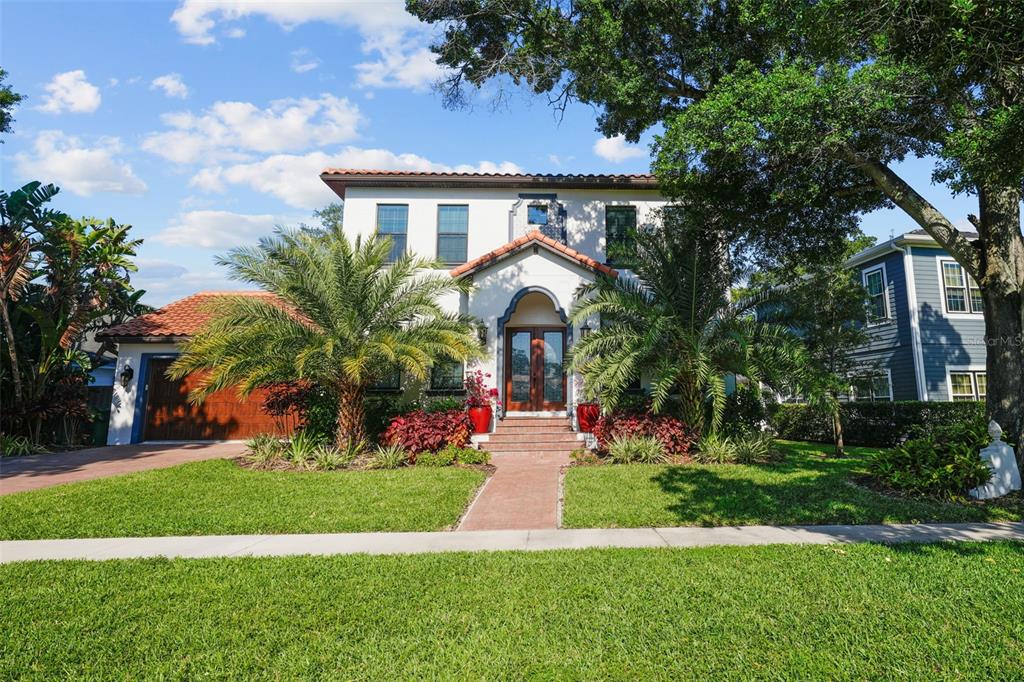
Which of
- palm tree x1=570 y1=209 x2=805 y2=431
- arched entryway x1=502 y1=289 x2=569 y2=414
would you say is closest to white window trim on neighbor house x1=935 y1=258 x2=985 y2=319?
palm tree x1=570 y1=209 x2=805 y2=431

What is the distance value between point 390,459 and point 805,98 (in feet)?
32.4

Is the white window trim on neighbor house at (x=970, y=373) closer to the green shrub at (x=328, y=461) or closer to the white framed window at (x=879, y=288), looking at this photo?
the white framed window at (x=879, y=288)

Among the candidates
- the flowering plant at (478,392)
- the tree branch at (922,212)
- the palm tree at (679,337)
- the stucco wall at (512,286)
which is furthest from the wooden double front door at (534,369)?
the tree branch at (922,212)

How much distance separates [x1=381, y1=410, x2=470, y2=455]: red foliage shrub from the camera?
11.2 m

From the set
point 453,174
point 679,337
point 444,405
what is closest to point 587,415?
point 679,337

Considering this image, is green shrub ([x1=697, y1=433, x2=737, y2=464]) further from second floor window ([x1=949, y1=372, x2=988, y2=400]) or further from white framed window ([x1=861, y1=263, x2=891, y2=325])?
second floor window ([x1=949, y1=372, x2=988, y2=400])

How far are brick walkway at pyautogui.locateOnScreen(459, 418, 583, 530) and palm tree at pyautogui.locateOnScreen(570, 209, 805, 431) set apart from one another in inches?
77.4

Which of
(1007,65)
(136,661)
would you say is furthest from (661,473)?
(136,661)

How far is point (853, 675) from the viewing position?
2.85 m

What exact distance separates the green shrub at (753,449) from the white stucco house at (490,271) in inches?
155

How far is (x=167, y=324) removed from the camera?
→ 617 inches

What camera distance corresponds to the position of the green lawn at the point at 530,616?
118 inches

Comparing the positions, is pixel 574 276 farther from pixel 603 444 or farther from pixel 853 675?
pixel 853 675

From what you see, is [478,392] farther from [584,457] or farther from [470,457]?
[584,457]
